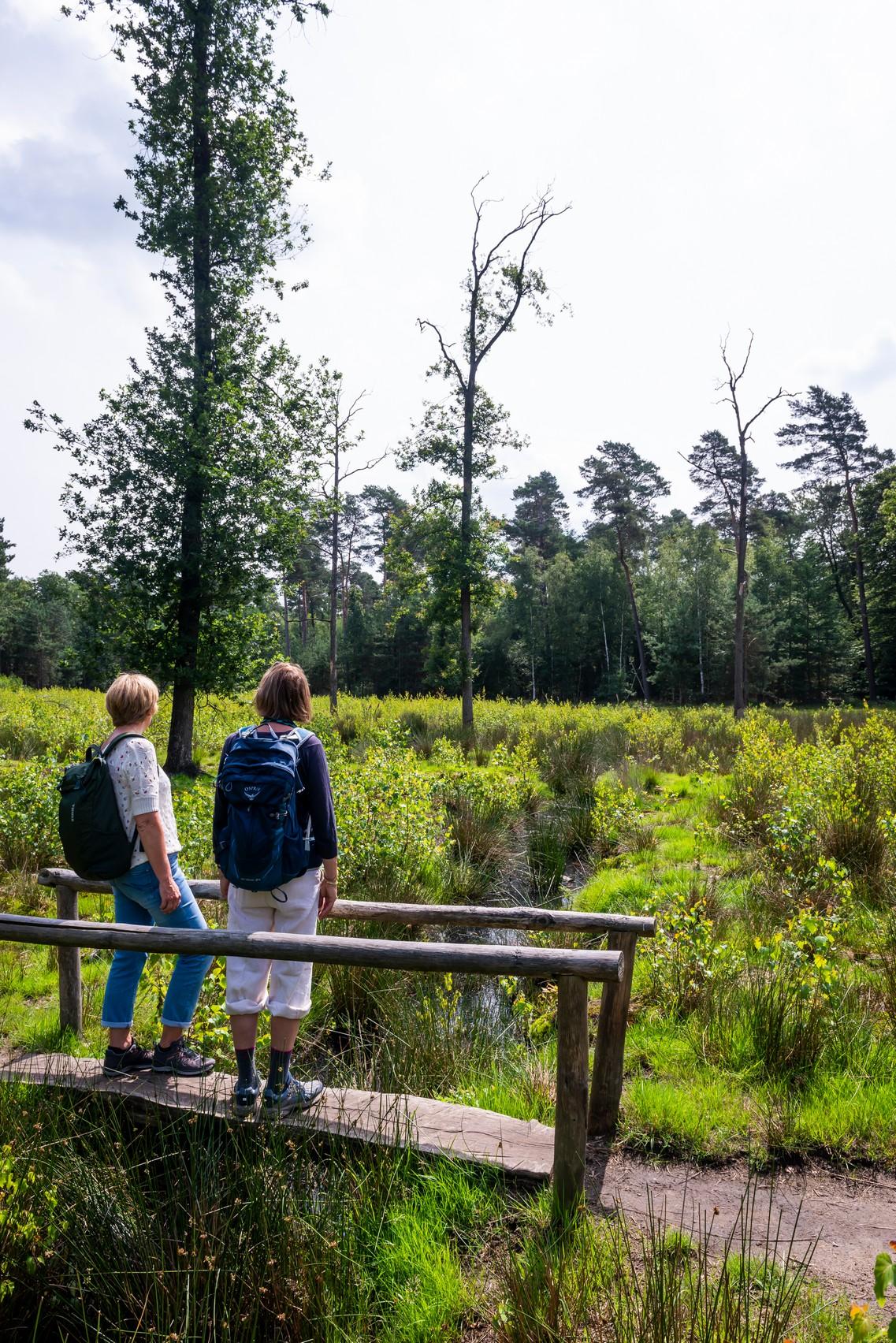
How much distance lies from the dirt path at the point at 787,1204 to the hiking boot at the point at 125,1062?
210 centimetres

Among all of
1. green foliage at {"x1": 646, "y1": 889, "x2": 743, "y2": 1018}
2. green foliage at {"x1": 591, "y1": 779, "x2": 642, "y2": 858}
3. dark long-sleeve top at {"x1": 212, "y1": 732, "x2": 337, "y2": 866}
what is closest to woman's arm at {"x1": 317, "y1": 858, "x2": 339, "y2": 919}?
dark long-sleeve top at {"x1": 212, "y1": 732, "x2": 337, "y2": 866}

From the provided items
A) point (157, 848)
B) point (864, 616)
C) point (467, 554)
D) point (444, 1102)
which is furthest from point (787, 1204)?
point (864, 616)

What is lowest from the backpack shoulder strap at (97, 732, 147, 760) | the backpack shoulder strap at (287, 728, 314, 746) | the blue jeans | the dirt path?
the dirt path

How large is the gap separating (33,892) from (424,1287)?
17.9 feet

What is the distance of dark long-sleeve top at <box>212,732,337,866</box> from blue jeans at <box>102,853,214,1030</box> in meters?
0.49

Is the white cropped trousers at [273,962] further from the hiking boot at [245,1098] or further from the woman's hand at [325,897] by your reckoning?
the hiking boot at [245,1098]

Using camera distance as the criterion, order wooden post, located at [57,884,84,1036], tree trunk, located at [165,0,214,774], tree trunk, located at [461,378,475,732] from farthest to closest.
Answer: tree trunk, located at [461,378,475,732] → tree trunk, located at [165,0,214,774] → wooden post, located at [57,884,84,1036]

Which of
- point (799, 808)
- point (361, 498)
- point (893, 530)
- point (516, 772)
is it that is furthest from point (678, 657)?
point (799, 808)

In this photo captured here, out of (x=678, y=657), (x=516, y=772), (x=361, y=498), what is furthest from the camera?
(x=361, y=498)

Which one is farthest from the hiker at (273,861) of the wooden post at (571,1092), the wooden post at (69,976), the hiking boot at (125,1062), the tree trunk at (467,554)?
the tree trunk at (467,554)

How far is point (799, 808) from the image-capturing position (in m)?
6.54

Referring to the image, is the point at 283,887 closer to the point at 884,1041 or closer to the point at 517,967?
the point at 517,967

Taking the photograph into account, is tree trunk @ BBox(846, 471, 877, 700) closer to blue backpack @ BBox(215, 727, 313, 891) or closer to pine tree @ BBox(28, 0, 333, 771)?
pine tree @ BBox(28, 0, 333, 771)

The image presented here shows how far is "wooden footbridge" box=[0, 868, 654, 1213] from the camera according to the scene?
2.68 m
